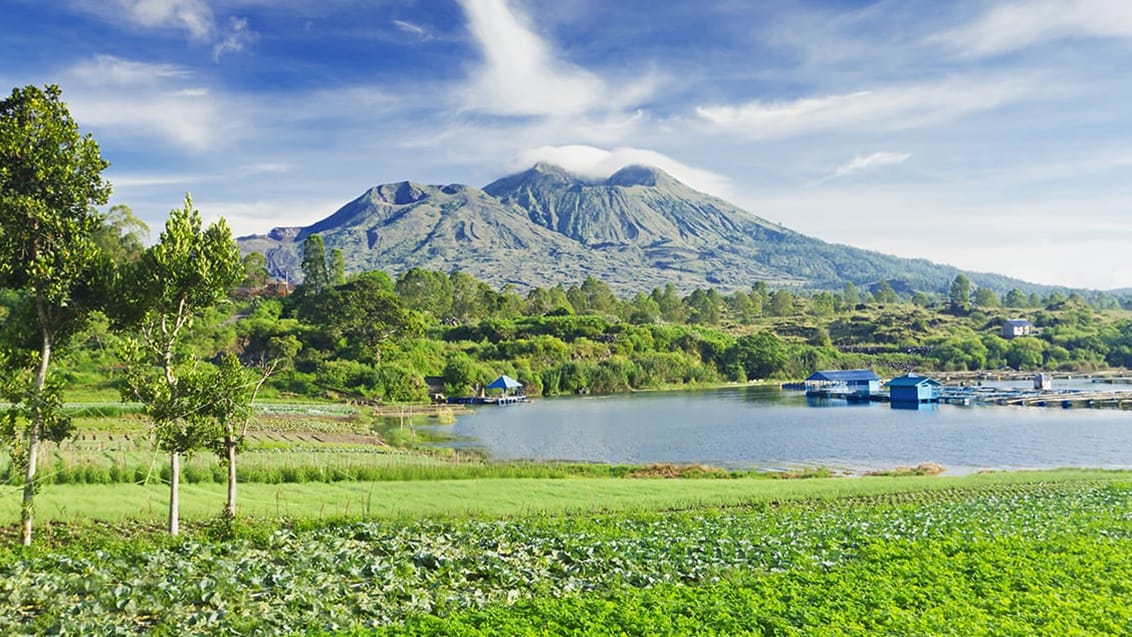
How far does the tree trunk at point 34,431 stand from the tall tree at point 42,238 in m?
0.02

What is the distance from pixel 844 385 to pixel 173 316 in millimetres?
74499

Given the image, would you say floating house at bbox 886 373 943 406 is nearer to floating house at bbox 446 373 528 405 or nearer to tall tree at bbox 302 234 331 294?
floating house at bbox 446 373 528 405

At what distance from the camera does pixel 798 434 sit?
43719 millimetres

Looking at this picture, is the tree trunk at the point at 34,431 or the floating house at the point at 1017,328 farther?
the floating house at the point at 1017,328

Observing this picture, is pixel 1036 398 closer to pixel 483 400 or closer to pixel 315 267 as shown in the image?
pixel 483 400

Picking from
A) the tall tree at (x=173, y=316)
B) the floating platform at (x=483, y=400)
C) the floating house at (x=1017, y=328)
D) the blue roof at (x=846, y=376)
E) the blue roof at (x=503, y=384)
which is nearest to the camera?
the tall tree at (x=173, y=316)

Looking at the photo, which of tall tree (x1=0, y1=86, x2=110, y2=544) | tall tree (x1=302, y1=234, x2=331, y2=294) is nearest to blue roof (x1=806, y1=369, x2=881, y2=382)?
tall tree (x1=302, y1=234, x2=331, y2=294)

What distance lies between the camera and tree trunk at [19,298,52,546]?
38.8ft

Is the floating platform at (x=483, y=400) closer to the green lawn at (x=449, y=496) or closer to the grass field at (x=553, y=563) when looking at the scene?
the green lawn at (x=449, y=496)

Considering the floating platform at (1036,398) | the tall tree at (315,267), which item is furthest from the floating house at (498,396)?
the floating platform at (1036,398)

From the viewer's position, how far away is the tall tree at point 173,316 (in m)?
12.5

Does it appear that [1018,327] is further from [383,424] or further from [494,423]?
[383,424]

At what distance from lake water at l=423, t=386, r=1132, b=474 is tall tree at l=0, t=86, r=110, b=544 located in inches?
946

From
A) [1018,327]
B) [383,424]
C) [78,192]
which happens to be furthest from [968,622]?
[1018,327]
